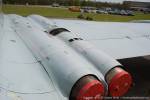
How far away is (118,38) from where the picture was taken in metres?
7.25

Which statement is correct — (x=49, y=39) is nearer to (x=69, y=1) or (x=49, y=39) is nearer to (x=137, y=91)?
(x=137, y=91)

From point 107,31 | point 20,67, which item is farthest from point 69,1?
point 20,67

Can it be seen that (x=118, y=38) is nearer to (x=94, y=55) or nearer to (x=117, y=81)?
(x=94, y=55)

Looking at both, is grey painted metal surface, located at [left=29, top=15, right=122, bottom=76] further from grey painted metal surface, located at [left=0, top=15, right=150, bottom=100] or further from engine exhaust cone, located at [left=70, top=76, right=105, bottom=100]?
engine exhaust cone, located at [left=70, top=76, right=105, bottom=100]

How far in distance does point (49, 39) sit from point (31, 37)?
629 mm

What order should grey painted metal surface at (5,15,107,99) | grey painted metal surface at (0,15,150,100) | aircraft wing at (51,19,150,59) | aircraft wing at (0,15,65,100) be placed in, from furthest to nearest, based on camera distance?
aircraft wing at (51,19,150,59) → grey painted metal surface at (5,15,107,99) → grey painted metal surface at (0,15,150,100) → aircraft wing at (0,15,65,100)

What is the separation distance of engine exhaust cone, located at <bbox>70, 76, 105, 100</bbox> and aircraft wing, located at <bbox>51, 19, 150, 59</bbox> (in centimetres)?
202

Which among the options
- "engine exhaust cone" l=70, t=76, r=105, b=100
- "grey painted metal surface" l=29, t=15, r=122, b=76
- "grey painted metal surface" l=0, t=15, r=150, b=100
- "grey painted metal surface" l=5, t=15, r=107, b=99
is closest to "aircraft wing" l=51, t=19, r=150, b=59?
"grey painted metal surface" l=0, t=15, r=150, b=100

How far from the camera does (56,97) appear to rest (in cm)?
358

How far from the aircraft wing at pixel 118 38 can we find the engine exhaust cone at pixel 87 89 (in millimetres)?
2021

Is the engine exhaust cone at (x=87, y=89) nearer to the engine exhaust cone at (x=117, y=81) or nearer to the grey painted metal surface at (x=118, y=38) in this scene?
the engine exhaust cone at (x=117, y=81)

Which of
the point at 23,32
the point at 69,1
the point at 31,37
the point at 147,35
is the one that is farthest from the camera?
the point at 69,1

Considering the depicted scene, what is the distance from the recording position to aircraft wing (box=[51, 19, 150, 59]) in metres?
6.13

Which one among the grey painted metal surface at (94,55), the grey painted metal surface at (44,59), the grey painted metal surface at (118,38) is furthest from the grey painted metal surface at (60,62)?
the grey painted metal surface at (118,38)
